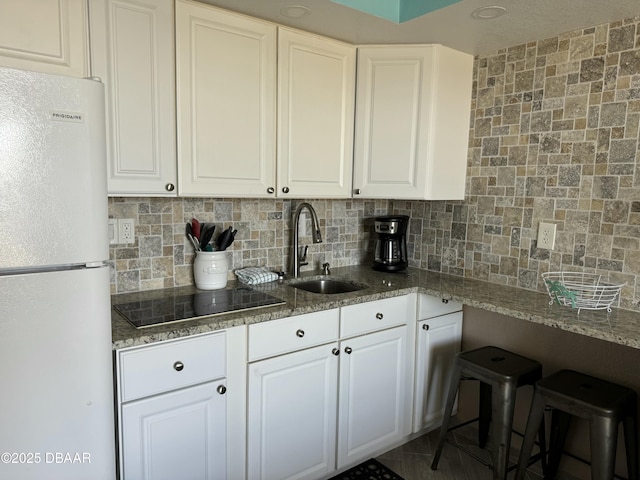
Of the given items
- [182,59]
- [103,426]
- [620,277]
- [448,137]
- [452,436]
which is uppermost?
[182,59]

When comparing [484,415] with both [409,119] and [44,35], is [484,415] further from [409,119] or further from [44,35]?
[44,35]

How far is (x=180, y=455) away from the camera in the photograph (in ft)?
5.04

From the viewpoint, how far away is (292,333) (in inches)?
70.2

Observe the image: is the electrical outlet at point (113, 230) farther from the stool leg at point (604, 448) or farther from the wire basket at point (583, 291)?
the stool leg at point (604, 448)

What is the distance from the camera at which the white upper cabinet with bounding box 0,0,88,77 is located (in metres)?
1.26

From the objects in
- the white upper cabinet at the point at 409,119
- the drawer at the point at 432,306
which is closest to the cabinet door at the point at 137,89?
the white upper cabinet at the point at 409,119

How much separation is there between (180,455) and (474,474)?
1.41 metres

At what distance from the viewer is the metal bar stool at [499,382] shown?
1851mm

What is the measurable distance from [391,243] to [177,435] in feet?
4.86

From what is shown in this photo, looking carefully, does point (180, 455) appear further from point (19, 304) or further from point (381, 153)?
point (381, 153)

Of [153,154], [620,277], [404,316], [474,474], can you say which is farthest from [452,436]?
[153,154]

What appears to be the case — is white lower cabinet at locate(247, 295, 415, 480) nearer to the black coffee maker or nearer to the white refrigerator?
the black coffee maker

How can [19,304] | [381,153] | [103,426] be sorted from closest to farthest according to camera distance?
[19,304]
[103,426]
[381,153]

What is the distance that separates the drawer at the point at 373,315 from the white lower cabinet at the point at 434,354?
13 cm
